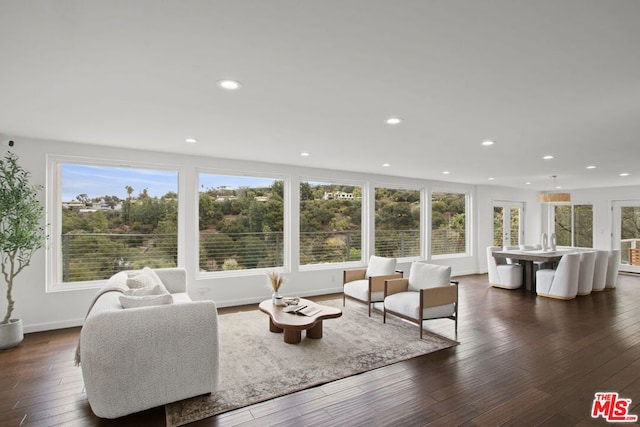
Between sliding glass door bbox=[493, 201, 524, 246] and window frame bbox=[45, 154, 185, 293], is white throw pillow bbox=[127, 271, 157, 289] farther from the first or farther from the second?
sliding glass door bbox=[493, 201, 524, 246]

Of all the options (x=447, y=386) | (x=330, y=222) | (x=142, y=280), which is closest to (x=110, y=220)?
(x=142, y=280)

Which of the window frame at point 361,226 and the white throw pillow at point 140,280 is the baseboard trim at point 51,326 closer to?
the white throw pillow at point 140,280

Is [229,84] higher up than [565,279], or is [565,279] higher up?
[229,84]

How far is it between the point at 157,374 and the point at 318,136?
2805mm

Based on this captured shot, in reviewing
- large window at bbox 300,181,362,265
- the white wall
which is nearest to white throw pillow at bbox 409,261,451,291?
the white wall

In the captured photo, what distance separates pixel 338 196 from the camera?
264 inches

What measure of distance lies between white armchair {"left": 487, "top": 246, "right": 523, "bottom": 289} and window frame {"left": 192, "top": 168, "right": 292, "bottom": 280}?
4405 millimetres

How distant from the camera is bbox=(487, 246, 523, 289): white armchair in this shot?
667 cm

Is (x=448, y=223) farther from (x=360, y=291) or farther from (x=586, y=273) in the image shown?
(x=360, y=291)

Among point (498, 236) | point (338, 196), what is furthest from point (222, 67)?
point (498, 236)

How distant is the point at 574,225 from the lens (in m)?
9.82

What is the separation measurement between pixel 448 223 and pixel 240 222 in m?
5.51

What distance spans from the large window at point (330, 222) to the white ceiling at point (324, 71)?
230 centimetres

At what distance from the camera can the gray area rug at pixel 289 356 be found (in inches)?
101
